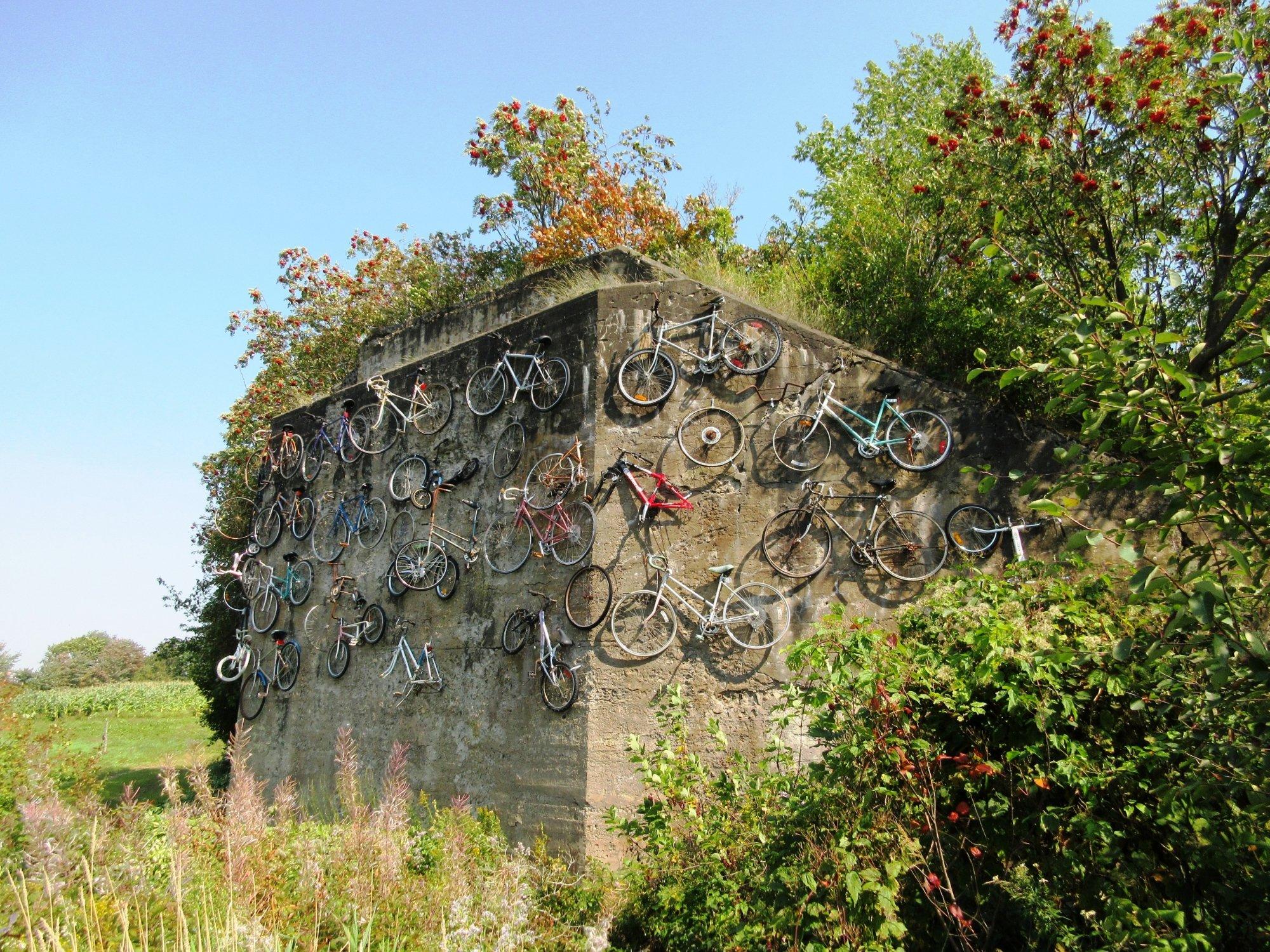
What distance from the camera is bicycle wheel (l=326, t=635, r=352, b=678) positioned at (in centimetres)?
1158

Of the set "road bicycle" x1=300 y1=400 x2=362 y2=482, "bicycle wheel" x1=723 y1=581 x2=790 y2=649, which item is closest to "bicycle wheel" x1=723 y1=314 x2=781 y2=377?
"bicycle wheel" x1=723 y1=581 x2=790 y2=649

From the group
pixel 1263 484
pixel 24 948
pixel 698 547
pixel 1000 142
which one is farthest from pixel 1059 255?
pixel 24 948

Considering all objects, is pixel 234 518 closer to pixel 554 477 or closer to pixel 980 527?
pixel 554 477

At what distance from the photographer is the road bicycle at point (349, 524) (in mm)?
11727

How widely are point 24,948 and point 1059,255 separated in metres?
11.2

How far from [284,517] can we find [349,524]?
7.53 ft

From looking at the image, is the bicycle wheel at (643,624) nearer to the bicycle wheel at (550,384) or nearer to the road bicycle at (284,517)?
the bicycle wheel at (550,384)

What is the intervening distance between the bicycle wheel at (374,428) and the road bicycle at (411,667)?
2.60 meters

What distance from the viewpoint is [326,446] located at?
13250 mm

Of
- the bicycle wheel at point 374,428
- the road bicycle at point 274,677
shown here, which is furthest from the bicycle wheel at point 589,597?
the road bicycle at point 274,677

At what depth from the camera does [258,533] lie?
14492mm

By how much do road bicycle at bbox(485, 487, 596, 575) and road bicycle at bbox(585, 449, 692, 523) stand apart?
A: 0.30m

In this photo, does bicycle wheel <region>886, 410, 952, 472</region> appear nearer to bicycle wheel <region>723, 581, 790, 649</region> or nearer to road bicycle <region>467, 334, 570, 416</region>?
bicycle wheel <region>723, 581, 790, 649</region>

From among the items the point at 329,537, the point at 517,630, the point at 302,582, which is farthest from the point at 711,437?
the point at 302,582
